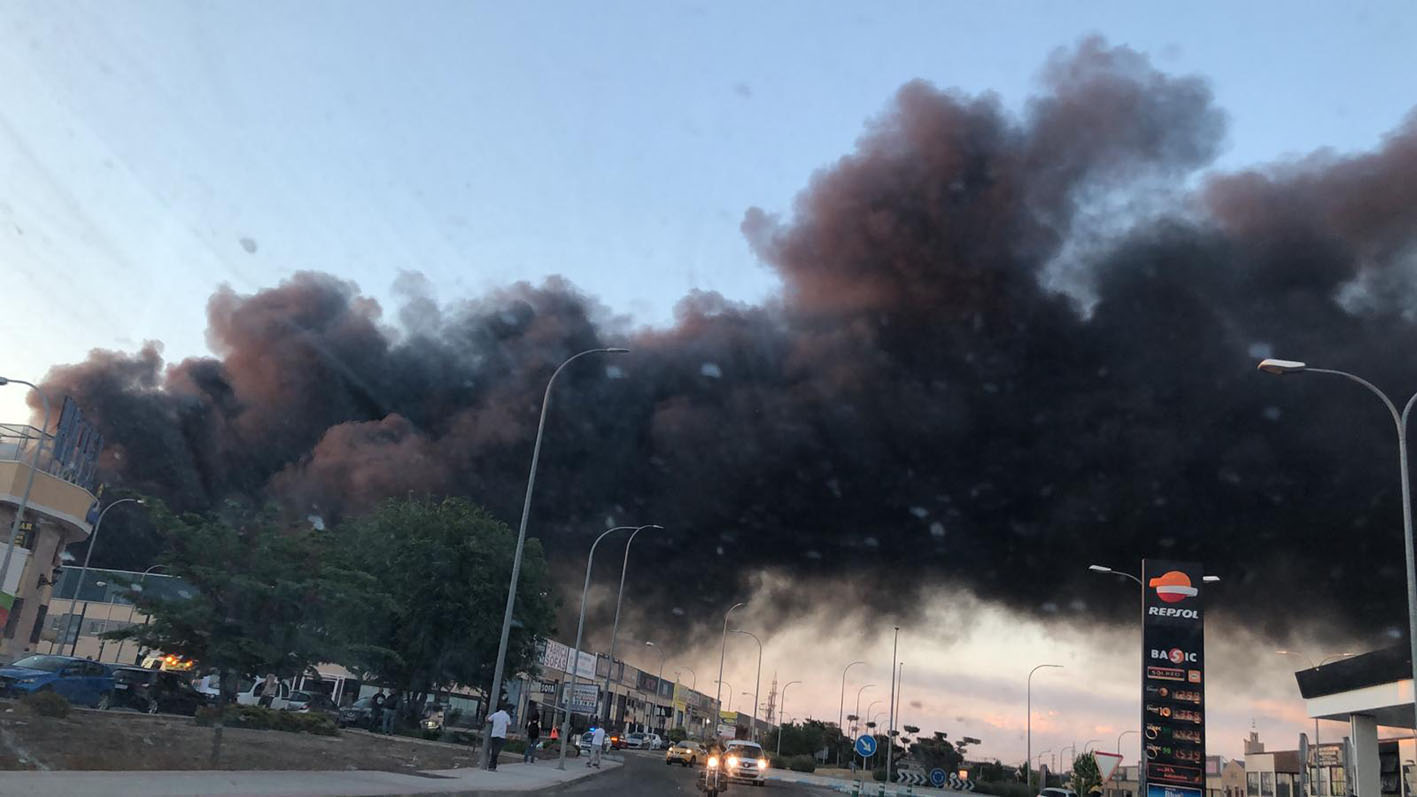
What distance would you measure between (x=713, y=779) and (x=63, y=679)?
1741 centimetres

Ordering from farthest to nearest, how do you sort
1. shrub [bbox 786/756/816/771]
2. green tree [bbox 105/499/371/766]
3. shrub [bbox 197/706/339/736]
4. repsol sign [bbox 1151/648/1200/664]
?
shrub [bbox 786/756/816/771]
repsol sign [bbox 1151/648/1200/664]
shrub [bbox 197/706/339/736]
green tree [bbox 105/499/371/766]

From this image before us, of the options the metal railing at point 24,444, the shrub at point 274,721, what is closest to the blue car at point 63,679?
the shrub at point 274,721

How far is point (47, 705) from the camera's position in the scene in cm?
2203

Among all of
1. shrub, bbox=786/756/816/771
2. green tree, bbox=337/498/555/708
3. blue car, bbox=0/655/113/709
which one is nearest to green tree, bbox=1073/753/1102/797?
shrub, bbox=786/756/816/771

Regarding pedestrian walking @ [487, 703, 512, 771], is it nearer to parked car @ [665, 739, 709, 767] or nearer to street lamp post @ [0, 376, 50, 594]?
street lamp post @ [0, 376, 50, 594]

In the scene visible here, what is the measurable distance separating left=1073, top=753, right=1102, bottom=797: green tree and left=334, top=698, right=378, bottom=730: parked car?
39875 mm

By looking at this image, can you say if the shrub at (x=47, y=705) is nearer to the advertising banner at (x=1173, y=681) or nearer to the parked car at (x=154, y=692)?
the parked car at (x=154, y=692)

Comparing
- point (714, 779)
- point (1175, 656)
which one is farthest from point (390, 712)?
point (1175, 656)

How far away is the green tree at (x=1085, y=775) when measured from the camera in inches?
2503

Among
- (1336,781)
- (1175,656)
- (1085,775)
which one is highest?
(1175,656)

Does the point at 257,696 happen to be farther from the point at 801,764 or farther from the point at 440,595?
the point at 801,764

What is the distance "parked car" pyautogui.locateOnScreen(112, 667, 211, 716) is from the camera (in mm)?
32031

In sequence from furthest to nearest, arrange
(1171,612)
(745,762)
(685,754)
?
(685,754) → (745,762) → (1171,612)

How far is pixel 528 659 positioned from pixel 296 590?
34.5m
